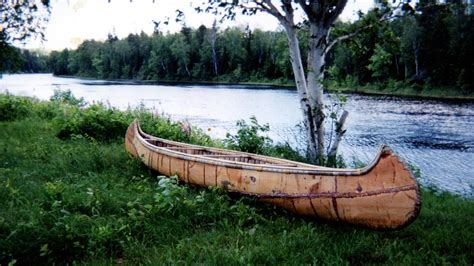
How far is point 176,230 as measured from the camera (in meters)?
4.86

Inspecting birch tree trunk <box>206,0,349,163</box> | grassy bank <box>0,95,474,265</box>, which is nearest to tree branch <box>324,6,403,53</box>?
birch tree trunk <box>206,0,349,163</box>

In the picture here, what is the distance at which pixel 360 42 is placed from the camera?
374 inches

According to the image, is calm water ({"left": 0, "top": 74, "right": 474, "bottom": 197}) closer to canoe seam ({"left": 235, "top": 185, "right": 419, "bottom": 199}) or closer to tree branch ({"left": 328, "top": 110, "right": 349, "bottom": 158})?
tree branch ({"left": 328, "top": 110, "right": 349, "bottom": 158})

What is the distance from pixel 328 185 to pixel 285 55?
212 feet

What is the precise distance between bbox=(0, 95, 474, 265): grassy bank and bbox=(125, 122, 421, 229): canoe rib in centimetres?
21

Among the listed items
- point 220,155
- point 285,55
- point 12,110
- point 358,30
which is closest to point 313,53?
point 358,30

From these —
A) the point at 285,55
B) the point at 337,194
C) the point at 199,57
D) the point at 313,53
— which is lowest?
the point at 337,194

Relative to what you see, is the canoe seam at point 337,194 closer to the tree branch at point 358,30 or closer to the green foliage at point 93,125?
the tree branch at point 358,30

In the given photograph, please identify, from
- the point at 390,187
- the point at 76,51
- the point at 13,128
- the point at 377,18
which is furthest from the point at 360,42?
the point at 76,51

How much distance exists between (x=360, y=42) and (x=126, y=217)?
694 cm

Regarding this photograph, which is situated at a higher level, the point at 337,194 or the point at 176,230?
the point at 337,194

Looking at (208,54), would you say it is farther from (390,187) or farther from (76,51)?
(390,187)

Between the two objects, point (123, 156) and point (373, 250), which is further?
point (123, 156)

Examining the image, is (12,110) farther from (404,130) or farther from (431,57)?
(431,57)
